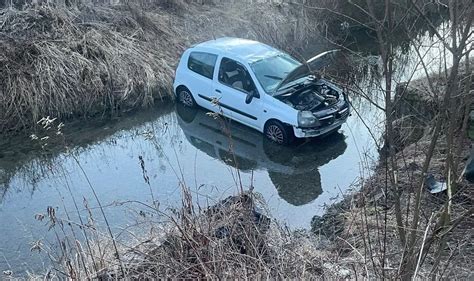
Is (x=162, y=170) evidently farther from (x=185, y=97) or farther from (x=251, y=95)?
(x=185, y=97)

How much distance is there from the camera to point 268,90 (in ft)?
37.1

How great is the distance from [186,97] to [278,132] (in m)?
2.88

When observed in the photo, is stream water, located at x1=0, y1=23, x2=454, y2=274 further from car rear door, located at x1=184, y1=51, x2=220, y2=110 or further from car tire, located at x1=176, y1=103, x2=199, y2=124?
car rear door, located at x1=184, y1=51, x2=220, y2=110

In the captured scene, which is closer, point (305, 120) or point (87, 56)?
point (305, 120)

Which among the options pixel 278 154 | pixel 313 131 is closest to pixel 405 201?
pixel 313 131

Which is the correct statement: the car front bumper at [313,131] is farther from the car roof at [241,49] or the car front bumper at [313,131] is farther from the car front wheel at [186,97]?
the car front wheel at [186,97]

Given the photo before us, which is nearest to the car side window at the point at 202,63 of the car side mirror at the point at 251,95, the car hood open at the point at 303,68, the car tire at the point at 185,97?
the car tire at the point at 185,97

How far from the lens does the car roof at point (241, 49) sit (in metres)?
11.9

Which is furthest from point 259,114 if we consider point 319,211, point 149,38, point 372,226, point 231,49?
point 149,38

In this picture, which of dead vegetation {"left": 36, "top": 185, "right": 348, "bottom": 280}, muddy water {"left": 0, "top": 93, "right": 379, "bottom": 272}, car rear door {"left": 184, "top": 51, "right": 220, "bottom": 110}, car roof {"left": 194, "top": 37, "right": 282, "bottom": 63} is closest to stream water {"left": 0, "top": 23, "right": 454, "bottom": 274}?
muddy water {"left": 0, "top": 93, "right": 379, "bottom": 272}

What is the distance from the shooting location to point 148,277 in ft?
17.5

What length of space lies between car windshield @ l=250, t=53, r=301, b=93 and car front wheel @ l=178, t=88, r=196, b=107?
2.07m

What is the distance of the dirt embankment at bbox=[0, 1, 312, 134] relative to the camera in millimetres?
12914

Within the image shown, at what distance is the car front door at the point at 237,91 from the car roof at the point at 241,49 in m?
0.20
